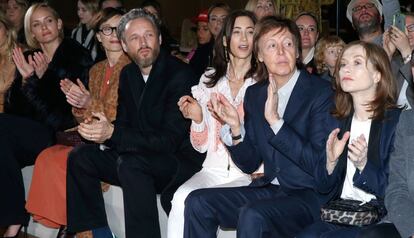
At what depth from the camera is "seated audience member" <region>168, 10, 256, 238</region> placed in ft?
15.3

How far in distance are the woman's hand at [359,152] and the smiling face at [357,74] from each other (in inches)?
9.8

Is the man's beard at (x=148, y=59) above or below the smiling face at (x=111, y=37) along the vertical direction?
below

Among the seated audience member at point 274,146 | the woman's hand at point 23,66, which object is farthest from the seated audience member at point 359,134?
the woman's hand at point 23,66

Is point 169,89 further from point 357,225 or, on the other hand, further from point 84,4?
point 84,4

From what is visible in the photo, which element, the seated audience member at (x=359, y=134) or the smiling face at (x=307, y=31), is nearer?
the seated audience member at (x=359, y=134)

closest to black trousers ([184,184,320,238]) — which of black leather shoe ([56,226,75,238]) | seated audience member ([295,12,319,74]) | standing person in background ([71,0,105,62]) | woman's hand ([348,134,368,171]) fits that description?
woman's hand ([348,134,368,171])

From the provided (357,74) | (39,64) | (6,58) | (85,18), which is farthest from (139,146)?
(85,18)

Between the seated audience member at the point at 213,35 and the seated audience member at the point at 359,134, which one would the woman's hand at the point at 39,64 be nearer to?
the seated audience member at the point at 213,35

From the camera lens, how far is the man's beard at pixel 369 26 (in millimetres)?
5781

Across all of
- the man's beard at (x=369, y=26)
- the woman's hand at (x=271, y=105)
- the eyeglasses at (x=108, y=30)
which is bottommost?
the woman's hand at (x=271, y=105)

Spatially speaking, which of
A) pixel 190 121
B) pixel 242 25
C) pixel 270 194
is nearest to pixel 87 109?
pixel 190 121

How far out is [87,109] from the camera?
5547 mm

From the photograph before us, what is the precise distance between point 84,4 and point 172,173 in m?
3.50

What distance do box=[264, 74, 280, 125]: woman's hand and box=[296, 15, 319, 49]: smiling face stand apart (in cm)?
190
